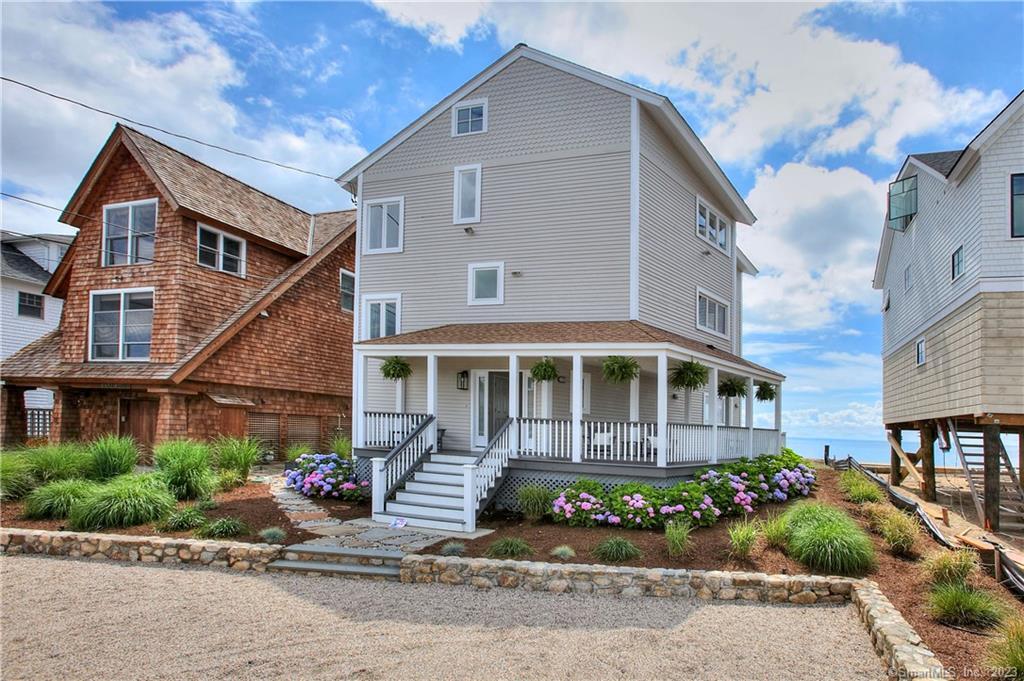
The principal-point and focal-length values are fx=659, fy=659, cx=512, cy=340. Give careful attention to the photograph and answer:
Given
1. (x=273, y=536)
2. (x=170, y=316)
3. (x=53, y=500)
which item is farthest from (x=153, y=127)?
(x=273, y=536)

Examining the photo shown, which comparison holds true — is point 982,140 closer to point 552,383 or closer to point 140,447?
point 552,383

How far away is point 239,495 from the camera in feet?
45.4

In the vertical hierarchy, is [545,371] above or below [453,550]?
above

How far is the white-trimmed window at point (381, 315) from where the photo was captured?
17375 millimetres

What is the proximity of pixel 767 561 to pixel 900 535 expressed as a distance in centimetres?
227

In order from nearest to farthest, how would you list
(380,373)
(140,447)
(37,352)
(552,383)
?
1. (552,383)
2. (380,373)
3. (140,447)
4. (37,352)

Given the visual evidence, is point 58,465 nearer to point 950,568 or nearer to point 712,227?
point 950,568

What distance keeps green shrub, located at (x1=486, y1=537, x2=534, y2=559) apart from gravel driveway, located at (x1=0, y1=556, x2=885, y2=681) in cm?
111

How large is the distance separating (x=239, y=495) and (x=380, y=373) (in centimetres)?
489

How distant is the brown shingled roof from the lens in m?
13.3

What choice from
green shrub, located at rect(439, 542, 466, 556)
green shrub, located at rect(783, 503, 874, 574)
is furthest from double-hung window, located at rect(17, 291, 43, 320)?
green shrub, located at rect(783, 503, 874, 574)

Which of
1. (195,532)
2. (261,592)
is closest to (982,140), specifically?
(261,592)

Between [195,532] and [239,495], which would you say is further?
[239,495]

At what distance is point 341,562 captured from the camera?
955 cm
